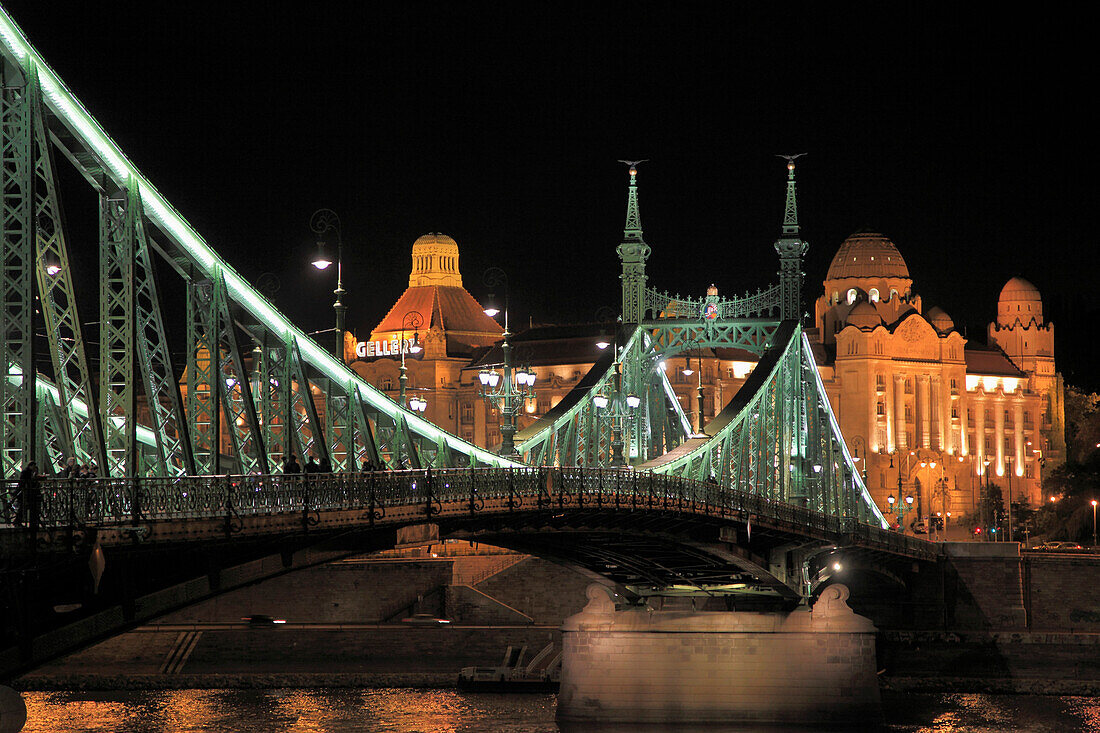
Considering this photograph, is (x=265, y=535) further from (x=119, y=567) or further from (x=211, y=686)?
(x=211, y=686)

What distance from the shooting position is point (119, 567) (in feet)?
88.8

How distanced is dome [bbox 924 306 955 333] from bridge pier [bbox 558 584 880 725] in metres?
110

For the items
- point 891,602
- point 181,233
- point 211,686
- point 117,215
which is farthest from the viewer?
point 891,602

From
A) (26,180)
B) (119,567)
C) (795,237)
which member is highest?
(795,237)

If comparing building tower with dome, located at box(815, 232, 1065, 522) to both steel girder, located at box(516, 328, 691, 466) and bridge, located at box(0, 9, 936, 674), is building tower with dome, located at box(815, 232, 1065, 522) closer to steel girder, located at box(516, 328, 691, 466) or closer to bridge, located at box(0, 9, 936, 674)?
steel girder, located at box(516, 328, 691, 466)

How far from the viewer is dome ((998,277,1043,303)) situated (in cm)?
16350

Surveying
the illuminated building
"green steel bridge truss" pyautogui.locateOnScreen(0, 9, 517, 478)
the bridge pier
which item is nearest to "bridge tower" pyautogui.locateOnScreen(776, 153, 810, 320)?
the bridge pier

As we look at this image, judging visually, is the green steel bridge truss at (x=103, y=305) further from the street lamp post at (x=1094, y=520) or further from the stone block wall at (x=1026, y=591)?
the street lamp post at (x=1094, y=520)

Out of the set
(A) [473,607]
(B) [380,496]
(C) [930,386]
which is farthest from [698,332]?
(C) [930,386]

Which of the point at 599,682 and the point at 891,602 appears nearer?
the point at 599,682

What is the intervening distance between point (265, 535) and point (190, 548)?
5.46ft

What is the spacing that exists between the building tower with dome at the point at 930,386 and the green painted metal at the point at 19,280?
117380 mm

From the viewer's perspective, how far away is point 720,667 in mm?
50531

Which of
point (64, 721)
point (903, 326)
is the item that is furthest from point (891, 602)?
point (903, 326)
